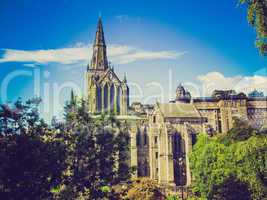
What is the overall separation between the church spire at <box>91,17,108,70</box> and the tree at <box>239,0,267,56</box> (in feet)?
230

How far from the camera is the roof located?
61.8 meters

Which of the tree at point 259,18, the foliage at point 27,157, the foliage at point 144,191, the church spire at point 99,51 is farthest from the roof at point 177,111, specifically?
the foliage at point 27,157

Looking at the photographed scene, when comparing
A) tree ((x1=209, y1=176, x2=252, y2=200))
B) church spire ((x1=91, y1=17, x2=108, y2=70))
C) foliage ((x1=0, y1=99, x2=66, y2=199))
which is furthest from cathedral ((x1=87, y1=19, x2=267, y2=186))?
foliage ((x1=0, y1=99, x2=66, y2=199))

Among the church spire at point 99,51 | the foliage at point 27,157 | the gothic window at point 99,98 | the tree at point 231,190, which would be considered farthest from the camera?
the church spire at point 99,51

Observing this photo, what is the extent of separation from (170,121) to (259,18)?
42827 millimetres

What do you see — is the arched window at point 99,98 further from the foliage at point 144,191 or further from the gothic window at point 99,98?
the foliage at point 144,191

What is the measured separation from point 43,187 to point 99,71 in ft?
238

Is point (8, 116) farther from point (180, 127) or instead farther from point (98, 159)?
point (180, 127)

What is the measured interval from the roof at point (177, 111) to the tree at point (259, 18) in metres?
42.1

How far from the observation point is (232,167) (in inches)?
1547

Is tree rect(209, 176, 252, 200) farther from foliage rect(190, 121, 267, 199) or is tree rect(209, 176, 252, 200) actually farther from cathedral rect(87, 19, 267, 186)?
cathedral rect(87, 19, 267, 186)

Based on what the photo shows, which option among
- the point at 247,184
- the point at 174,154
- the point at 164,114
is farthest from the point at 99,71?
the point at 247,184

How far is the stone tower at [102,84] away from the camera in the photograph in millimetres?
84188

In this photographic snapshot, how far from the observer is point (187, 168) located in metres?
57.5
